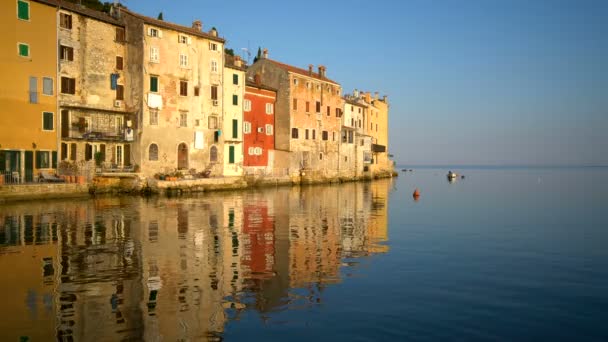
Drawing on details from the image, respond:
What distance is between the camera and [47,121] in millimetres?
38406

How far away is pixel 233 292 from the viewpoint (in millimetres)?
12562

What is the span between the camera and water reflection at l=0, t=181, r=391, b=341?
10188 millimetres

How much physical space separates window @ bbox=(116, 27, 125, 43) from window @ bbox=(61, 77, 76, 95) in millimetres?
6246

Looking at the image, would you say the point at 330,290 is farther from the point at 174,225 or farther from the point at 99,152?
the point at 99,152

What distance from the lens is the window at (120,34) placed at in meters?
44.7

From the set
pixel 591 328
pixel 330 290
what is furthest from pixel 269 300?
pixel 591 328

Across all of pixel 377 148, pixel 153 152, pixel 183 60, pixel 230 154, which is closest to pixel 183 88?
pixel 183 60

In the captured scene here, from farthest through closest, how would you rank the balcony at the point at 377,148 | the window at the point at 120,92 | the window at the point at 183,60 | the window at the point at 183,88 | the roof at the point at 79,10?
the balcony at the point at 377,148
the window at the point at 183,88
the window at the point at 183,60
the window at the point at 120,92
the roof at the point at 79,10


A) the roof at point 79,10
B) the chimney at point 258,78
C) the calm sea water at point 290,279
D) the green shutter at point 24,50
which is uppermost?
the roof at point 79,10

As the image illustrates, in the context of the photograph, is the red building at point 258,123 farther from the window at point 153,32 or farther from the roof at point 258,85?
the window at point 153,32

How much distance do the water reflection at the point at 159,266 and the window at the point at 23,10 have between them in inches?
584

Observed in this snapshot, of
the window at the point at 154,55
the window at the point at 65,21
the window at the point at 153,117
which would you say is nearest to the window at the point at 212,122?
the window at the point at 153,117

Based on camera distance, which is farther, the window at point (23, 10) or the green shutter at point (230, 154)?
the green shutter at point (230, 154)

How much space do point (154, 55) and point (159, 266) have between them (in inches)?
1335
